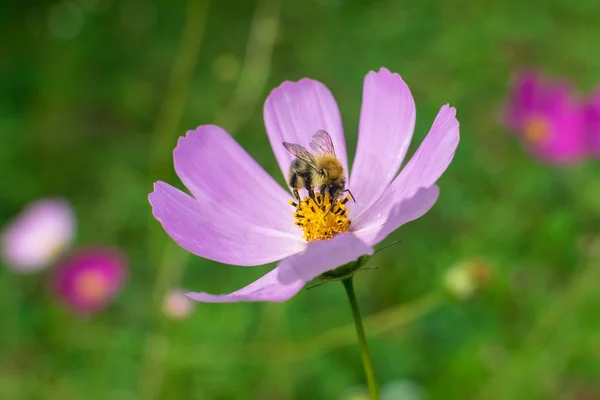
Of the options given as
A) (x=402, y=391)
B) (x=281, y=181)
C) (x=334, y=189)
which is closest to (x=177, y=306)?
(x=402, y=391)

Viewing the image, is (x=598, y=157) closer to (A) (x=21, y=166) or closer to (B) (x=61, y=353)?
(B) (x=61, y=353)

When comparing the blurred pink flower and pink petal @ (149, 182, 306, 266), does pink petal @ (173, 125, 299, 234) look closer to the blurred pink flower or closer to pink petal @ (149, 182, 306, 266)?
pink petal @ (149, 182, 306, 266)

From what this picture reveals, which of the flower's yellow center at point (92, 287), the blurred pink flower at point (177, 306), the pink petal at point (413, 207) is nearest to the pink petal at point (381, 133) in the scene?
the pink petal at point (413, 207)

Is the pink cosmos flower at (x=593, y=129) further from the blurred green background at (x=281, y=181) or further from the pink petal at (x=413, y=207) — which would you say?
the pink petal at (x=413, y=207)

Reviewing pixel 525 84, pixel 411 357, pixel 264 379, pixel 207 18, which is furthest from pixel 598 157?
pixel 207 18

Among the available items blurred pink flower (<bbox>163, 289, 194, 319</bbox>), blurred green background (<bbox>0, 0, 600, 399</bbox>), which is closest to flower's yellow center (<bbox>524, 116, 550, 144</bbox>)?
blurred green background (<bbox>0, 0, 600, 399</bbox>)

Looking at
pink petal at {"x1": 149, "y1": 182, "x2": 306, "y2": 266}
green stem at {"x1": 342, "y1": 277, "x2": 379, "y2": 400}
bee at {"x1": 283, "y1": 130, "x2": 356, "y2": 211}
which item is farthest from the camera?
bee at {"x1": 283, "y1": 130, "x2": 356, "y2": 211}

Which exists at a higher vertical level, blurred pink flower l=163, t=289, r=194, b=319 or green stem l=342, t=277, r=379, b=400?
blurred pink flower l=163, t=289, r=194, b=319
